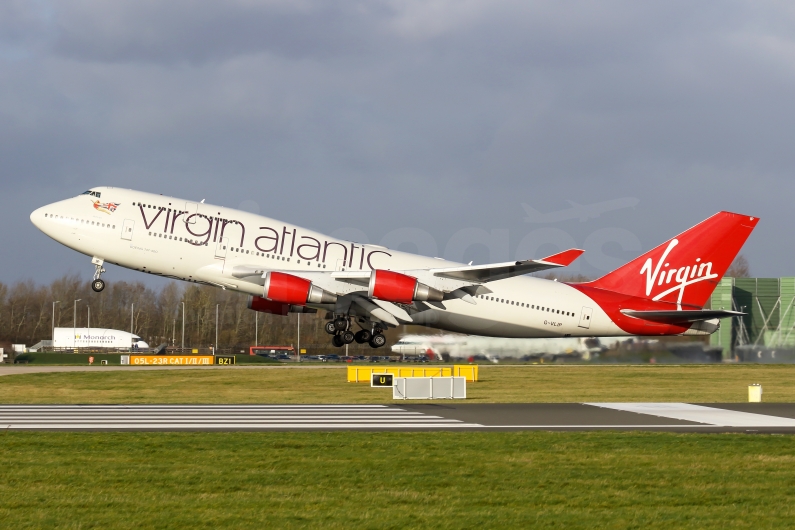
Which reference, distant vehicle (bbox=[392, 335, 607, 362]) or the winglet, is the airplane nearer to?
the winglet

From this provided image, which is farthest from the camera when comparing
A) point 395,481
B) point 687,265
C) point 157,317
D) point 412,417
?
point 157,317

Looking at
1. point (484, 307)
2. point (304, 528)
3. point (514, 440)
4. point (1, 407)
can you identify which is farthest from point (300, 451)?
point (484, 307)

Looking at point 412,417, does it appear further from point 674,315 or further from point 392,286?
point 674,315

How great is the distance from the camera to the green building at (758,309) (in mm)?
56656

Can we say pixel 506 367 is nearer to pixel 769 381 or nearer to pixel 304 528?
pixel 769 381

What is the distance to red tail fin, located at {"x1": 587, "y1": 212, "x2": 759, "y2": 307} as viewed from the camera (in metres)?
43.4

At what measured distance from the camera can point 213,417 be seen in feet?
85.4

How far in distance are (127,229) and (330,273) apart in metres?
7.99

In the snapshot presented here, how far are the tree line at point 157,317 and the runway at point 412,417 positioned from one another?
280 ft

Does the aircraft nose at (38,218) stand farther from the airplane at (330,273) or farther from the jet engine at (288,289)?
the jet engine at (288,289)

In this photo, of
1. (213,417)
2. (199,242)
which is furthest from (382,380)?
(213,417)

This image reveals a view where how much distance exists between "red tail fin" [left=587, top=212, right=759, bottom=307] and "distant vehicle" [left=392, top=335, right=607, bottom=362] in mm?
6698

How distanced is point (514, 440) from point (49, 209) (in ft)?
79.9

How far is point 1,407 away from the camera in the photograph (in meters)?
30.4
